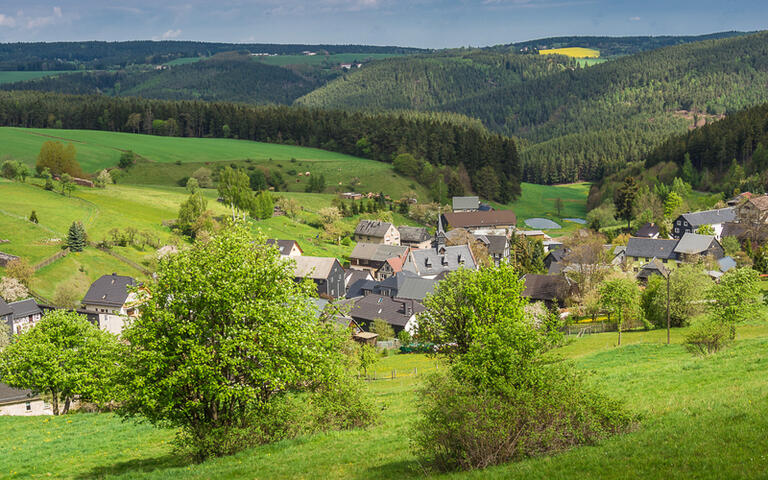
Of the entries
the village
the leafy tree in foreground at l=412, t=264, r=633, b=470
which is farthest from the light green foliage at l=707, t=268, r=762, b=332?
the leafy tree in foreground at l=412, t=264, r=633, b=470

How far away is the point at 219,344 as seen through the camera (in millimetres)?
20844

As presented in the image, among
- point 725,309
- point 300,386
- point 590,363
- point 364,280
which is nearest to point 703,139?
point 364,280

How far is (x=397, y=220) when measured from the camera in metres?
137

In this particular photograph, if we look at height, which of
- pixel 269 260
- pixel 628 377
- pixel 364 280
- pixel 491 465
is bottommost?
pixel 364 280

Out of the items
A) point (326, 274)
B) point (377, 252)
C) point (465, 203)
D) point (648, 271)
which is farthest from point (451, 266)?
point (465, 203)

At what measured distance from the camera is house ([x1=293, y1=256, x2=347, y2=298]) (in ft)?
295

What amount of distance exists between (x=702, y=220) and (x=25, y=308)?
104m

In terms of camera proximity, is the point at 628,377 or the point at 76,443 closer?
the point at 76,443

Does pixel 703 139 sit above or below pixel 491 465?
above

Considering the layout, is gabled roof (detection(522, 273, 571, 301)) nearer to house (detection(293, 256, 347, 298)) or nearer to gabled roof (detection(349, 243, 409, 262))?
gabled roof (detection(349, 243, 409, 262))

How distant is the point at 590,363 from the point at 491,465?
26.1m

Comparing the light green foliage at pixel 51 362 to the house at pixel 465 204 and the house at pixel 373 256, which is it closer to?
the house at pixel 373 256

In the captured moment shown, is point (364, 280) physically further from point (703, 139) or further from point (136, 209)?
point (703, 139)

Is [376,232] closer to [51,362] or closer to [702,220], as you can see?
[702,220]
